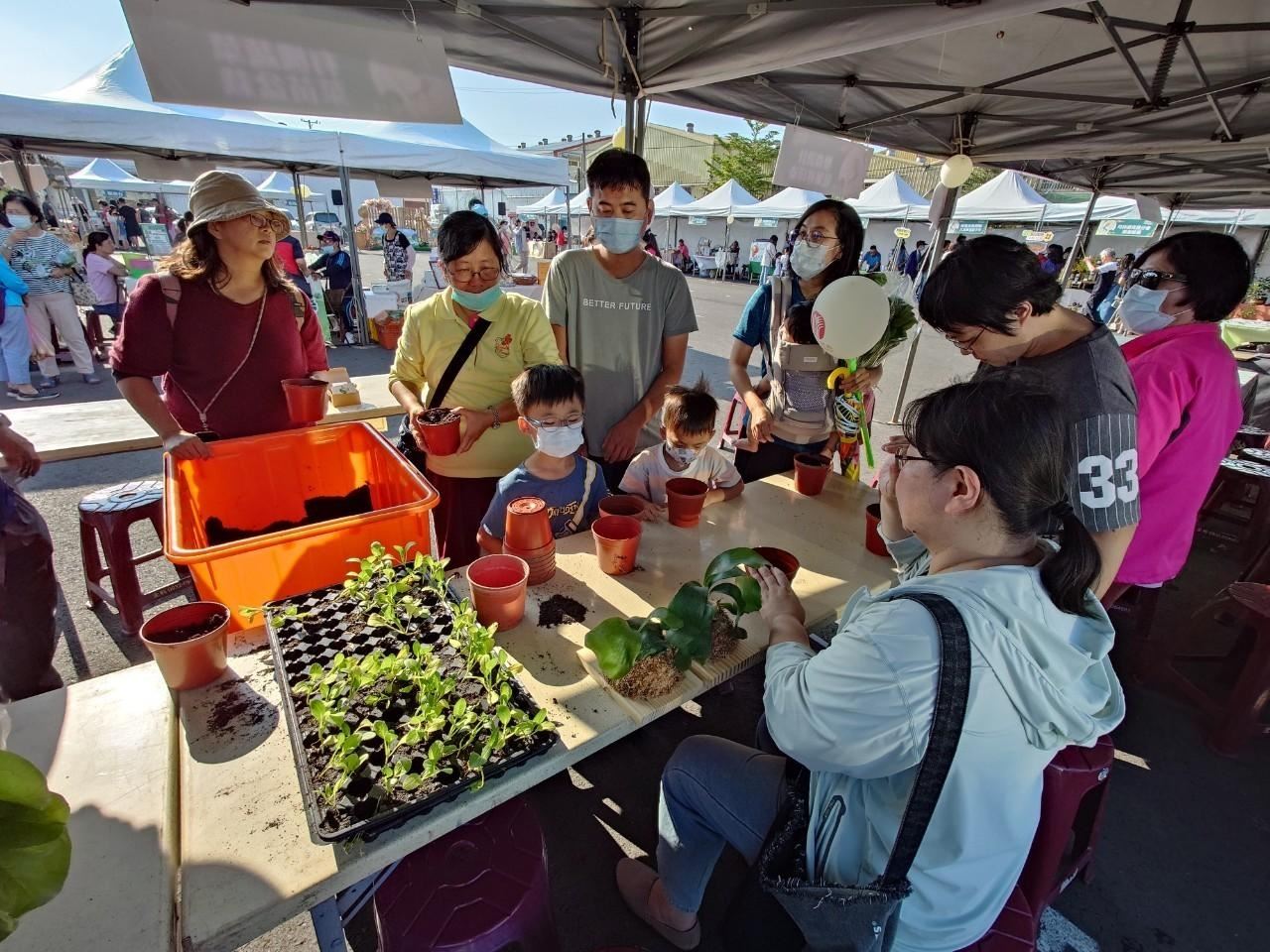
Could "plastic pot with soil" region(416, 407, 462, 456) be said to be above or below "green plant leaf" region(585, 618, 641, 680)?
above

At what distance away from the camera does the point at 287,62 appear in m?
2.05

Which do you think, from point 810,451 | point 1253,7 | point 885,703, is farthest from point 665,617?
point 1253,7

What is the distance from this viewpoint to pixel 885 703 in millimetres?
940

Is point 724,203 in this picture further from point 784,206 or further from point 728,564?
point 728,564

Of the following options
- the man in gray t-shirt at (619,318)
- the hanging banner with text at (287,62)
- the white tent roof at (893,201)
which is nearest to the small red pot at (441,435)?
the man in gray t-shirt at (619,318)

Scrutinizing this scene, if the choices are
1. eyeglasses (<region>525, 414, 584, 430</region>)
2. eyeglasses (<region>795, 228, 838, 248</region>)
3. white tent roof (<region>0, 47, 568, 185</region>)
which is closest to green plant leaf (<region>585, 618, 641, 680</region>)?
eyeglasses (<region>525, 414, 584, 430</region>)

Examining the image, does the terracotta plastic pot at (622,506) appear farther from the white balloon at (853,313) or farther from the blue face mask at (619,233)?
the blue face mask at (619,233)

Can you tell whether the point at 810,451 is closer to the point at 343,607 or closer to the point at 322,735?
the point at 343,607

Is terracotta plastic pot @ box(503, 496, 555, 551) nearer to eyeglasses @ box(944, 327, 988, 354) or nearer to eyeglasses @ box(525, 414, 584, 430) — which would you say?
eyeglasses @ box(525, 414, 584, 430)

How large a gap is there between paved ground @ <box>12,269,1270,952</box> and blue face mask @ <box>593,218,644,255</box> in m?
1.96

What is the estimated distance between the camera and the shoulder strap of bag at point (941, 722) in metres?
0.91

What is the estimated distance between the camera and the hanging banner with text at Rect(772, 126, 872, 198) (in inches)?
152

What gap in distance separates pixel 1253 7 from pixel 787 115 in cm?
244

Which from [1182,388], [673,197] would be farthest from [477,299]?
[673,197]
